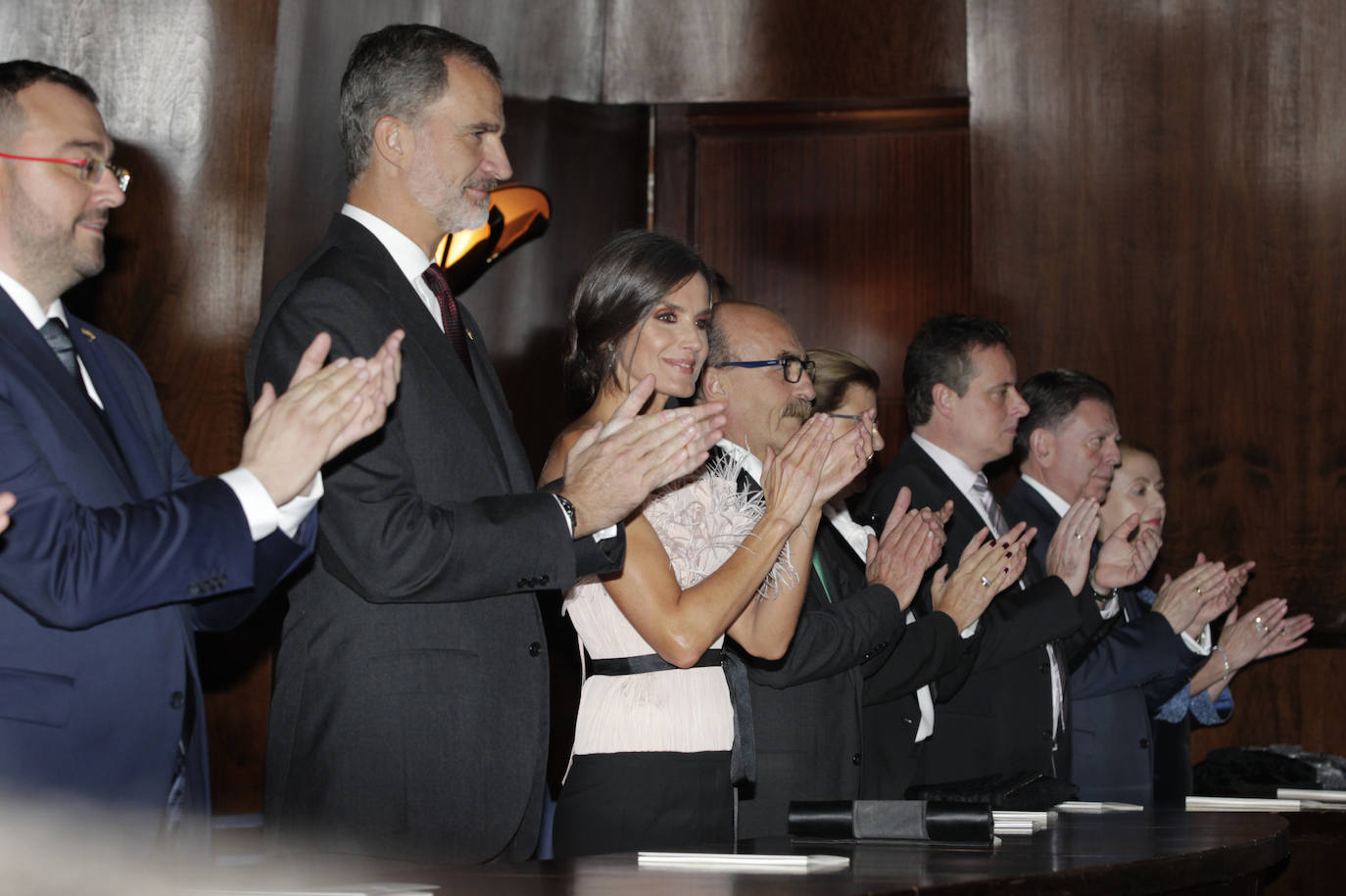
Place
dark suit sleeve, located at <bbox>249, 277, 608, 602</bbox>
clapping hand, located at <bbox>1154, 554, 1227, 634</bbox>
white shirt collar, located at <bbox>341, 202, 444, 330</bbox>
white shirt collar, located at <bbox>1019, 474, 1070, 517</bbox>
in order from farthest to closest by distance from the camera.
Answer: white shirt collar, located at <bbox>1019, 474, 1070, 517</bbox> → clapping hand, located at <bbox>1154, 554, 1227, 634</bbox> → white shirt collar, located at <bbox>341, 202, 444, 330</bbox> → dark suit sleeve, located at <bbox>249, 277, 608, 602</bbox>

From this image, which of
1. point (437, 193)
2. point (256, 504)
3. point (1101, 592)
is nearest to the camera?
point (256, 504)

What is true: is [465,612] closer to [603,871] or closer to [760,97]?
[603,871]

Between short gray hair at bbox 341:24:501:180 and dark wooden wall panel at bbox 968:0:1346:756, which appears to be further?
dark wooden wall panel at bbox 968:0:1346:756

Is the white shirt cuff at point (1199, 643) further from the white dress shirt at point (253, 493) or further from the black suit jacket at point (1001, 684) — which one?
the white dress shirt at point (253, 493)

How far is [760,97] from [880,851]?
3528 mm

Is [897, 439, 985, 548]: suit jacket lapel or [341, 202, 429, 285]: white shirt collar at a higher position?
[341, 202, 429, 285]: white shirt collar

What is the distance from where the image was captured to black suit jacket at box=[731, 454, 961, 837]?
9.38 ft

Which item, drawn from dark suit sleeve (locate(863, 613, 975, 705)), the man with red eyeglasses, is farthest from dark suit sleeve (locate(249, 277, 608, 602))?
dark suit sleeve (locate(863, 613, 975, 705))

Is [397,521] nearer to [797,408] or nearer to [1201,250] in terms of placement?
[797,408]

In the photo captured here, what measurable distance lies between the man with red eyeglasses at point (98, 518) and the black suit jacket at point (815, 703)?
1154 mm

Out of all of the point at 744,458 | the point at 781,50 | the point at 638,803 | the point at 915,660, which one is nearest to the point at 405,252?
the point at 744,458

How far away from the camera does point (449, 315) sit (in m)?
2.45

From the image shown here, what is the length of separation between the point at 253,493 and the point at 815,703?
56.8 inches

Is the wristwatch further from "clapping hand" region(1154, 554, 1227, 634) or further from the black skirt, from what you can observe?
the black skirt
